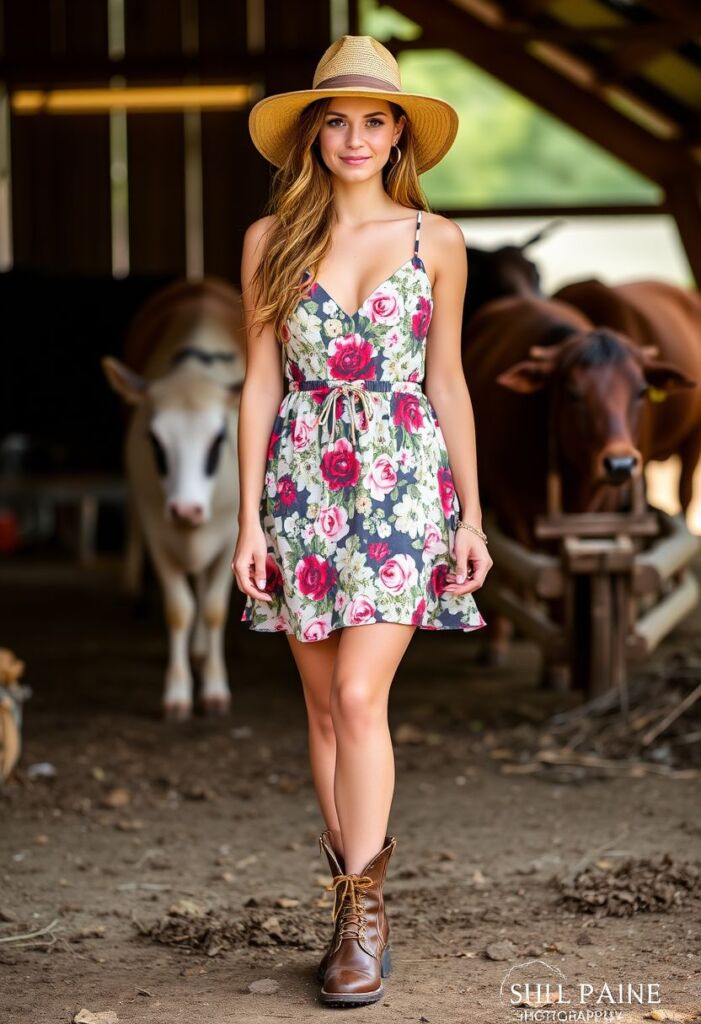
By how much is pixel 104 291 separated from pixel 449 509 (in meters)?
7.92

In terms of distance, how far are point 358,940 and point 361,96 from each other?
175 cm

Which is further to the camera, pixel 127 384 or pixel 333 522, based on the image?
pixel 127 384

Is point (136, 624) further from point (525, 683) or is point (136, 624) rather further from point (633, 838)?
point (633, 838)

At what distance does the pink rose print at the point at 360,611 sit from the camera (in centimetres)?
289

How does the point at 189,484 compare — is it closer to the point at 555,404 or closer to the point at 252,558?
the point at 555,404

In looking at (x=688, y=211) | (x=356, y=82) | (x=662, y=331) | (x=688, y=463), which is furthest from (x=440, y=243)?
(x=688, y=211)

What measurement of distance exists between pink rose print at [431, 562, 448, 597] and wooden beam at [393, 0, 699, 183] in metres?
6.72

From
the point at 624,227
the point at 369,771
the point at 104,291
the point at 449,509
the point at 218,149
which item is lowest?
the point at 369,771

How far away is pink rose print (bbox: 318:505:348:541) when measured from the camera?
9.72ft

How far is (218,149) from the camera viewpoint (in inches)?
451

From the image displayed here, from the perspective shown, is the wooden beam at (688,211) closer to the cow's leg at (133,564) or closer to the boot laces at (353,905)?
the cow's leg at (133,564)

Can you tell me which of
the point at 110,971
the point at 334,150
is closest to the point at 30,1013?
the point at 110,971

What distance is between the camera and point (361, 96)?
304 cm

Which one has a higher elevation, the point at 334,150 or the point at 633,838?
the point at 334,150
